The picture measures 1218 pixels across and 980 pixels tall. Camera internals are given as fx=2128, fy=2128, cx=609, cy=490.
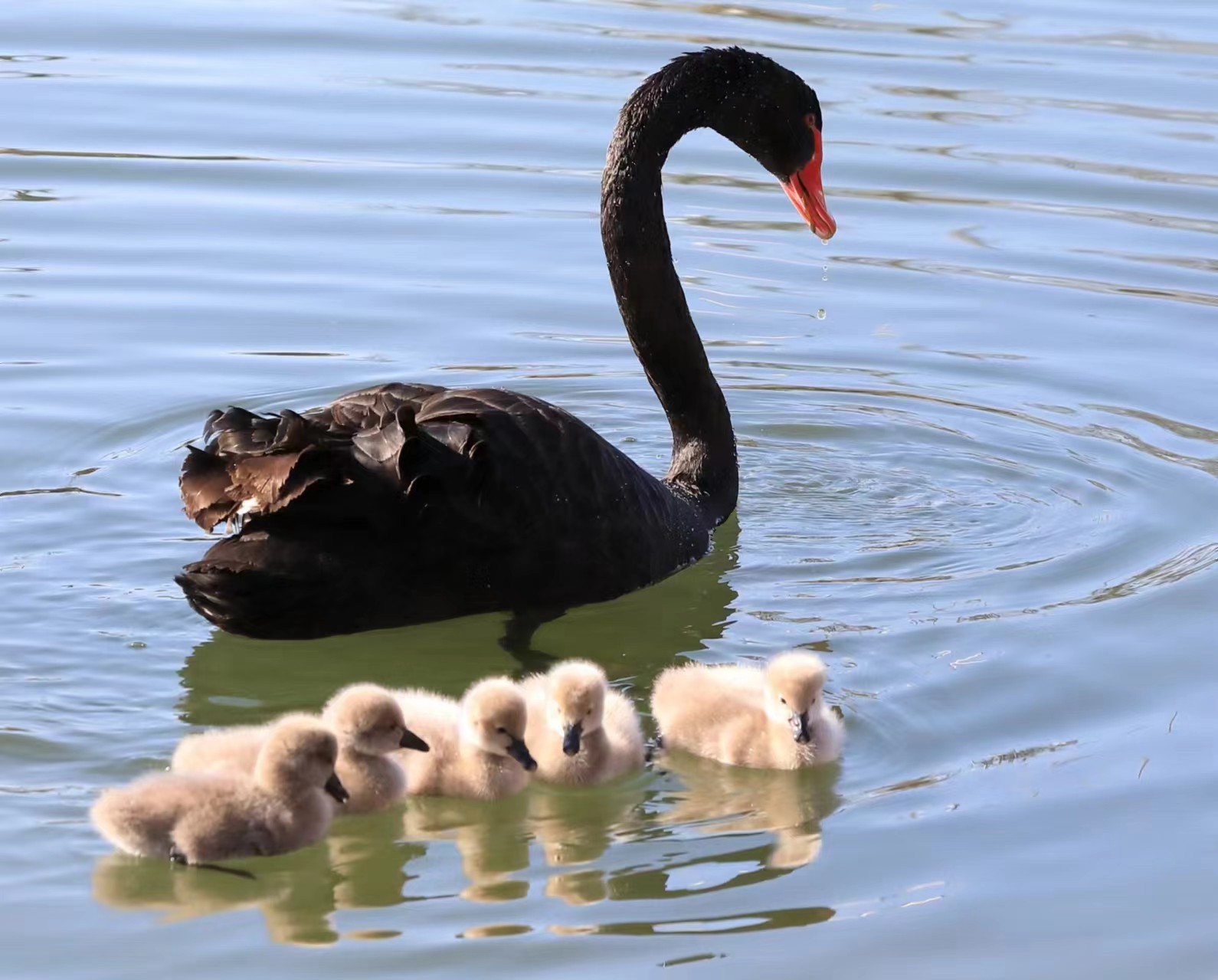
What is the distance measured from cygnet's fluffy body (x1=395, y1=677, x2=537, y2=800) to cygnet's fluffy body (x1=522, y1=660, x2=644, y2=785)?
0.08m

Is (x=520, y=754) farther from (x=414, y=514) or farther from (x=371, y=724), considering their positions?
(x=414, y=514)

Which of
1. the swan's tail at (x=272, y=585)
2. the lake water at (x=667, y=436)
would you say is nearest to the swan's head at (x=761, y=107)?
the lake water at (x=667, y=436)

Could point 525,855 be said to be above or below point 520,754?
below

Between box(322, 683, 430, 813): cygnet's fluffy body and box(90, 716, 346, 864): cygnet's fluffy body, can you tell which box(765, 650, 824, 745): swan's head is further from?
box(90, 716, 346, 864): cygnet's fluffy body

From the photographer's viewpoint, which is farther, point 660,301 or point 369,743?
point 660,301

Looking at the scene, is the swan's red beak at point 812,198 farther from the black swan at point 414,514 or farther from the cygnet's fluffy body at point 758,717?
the cygnet's fluffy body at point 758,717

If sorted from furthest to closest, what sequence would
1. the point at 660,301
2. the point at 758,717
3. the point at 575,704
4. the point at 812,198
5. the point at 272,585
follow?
the point at 812,198 < the point at 660,301 < the point at 272,585 < the point at 758,717 < the point at 575,704

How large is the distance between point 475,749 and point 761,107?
10.7 feet

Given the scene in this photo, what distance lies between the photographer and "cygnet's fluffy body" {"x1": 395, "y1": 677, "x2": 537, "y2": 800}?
16.6 feet

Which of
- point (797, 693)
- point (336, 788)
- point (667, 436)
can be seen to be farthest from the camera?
point (667, 436)

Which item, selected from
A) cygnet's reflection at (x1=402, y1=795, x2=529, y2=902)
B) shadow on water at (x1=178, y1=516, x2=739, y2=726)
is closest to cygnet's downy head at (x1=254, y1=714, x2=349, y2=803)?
cygnet's reflection at (x1=402, y1=795, x2=529, y2=902)

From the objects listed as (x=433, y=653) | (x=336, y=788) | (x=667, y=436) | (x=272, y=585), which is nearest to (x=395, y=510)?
(x=272, y=585)

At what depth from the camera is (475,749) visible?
5.10 metres

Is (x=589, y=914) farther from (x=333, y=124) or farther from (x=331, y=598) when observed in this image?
(x=333, y=124)
